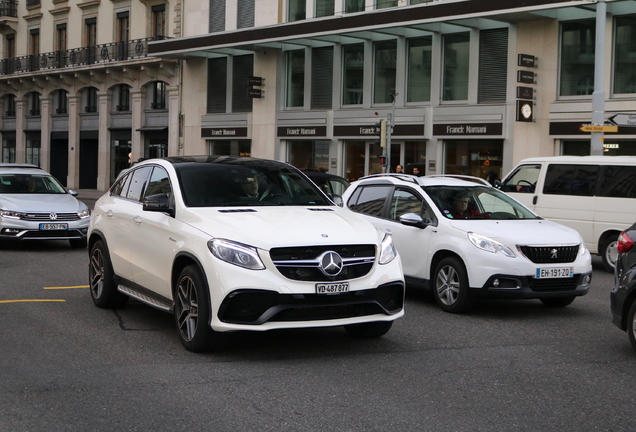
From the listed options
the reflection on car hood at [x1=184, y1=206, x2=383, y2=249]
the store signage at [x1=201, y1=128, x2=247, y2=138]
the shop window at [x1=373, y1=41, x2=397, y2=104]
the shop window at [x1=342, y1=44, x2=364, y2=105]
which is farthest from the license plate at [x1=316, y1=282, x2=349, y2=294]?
the store signage at [x1=201, y1=128, x2=247, y2=138]

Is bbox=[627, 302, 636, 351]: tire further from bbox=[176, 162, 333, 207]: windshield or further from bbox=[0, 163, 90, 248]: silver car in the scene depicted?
bbox=[0, 163, 90, 248]: silver car

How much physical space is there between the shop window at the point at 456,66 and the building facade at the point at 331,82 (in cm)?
5

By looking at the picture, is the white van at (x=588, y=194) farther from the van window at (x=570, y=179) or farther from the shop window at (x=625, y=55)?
the shop window at (x=625, y=55)

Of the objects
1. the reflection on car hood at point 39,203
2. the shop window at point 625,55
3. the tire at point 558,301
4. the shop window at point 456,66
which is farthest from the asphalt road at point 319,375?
the shop window at point 456,66

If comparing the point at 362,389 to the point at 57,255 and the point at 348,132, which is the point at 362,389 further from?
the point at 348,132

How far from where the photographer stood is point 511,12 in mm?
26516

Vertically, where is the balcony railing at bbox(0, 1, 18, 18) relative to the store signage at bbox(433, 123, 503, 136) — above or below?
above

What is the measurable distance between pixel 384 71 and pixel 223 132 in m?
9.10

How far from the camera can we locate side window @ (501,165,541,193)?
16266mm

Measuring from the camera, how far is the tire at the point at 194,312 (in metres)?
7.03

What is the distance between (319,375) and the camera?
661 cm

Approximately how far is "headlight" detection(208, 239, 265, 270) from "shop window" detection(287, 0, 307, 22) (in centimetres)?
2942

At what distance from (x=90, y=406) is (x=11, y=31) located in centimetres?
5312

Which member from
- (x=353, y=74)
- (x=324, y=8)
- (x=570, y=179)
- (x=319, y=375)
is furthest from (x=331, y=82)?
(x=319, y=375)
